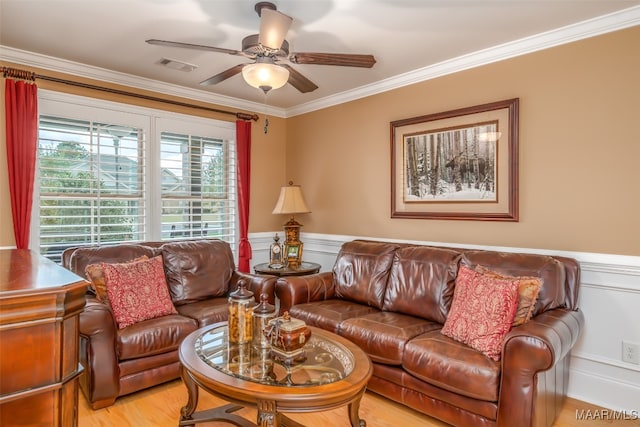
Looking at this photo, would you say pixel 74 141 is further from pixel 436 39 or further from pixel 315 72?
pixel 436 39

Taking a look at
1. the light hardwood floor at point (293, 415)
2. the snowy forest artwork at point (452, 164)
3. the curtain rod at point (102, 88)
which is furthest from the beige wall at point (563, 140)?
the curtain rod at point (102, 88)

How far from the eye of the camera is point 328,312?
123 inches

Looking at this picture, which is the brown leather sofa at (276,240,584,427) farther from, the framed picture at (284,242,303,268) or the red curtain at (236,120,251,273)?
the red curtain at (236,120,251,273)

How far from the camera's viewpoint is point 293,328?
2064 mm

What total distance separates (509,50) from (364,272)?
7.14ft

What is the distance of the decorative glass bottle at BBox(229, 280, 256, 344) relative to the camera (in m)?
2.24

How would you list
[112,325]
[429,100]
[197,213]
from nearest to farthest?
[112,325]
[429,100]
[197,213]

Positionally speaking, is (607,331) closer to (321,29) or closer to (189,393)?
(189,393)

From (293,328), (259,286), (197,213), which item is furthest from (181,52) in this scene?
(293,328)

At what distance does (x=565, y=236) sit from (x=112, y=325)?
3.25 m

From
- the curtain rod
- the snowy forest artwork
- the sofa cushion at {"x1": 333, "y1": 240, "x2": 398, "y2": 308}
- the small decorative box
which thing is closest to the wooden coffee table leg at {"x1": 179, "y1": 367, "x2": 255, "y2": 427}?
the small decorative box

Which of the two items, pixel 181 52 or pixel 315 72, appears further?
pixel 315 72

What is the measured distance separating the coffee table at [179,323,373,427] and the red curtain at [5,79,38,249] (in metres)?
1.94

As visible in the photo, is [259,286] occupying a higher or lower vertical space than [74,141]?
lower
